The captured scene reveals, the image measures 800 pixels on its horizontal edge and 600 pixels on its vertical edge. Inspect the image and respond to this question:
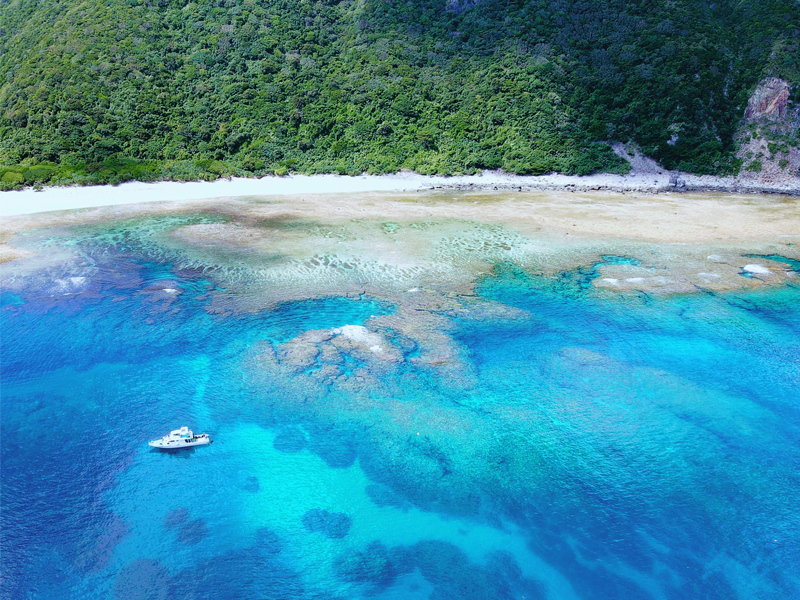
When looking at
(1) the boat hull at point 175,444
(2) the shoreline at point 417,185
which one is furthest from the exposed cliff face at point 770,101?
(1) the boat hull at point 175,444

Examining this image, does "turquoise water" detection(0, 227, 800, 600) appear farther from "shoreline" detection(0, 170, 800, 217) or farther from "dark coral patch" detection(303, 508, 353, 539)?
"shoreline" detection(0, 170, 800, 217)

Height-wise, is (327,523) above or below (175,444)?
below

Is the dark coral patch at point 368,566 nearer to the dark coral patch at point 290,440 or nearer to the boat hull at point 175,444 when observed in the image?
the dark coral patch at point 290,440

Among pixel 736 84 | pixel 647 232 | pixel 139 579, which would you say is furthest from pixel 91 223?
pixel 736 84

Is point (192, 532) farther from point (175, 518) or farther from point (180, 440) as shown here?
point (180, 440)

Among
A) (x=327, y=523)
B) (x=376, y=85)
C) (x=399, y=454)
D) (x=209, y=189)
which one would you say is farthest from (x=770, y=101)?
(x=327, y=523)

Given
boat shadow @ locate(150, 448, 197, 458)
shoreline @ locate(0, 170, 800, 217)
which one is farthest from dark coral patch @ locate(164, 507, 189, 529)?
shoreline @ locate(0, 170, 800, 217)
